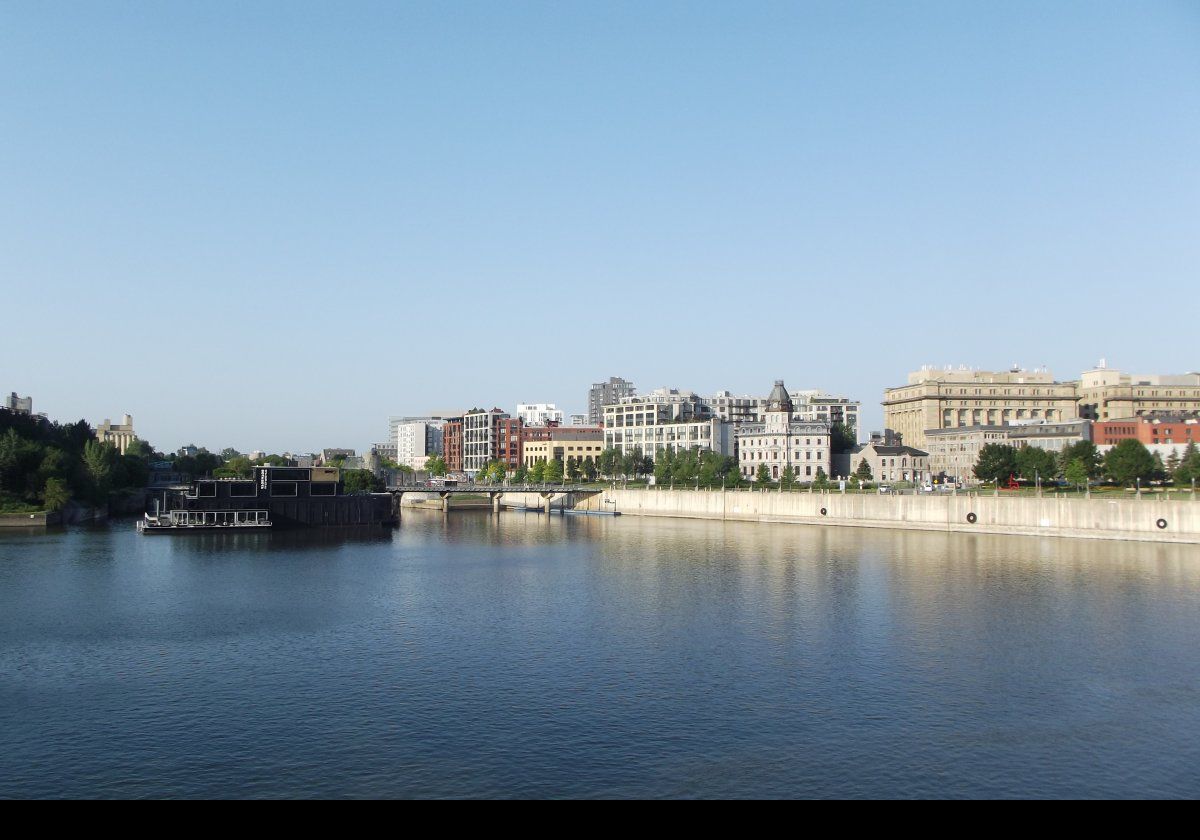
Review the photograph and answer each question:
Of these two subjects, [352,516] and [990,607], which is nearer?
[990,607]

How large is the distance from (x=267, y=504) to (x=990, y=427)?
376 feet

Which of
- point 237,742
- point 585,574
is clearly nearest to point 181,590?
point 585,574

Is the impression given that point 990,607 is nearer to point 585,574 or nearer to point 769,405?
point 585,574

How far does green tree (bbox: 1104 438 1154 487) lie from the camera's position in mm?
105625

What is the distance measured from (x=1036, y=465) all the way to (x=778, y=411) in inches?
2174

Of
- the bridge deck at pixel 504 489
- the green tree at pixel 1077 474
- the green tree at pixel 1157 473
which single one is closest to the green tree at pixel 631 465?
the bridge deck at pixel 504 489

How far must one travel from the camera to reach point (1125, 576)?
195ft

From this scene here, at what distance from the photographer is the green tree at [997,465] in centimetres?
12306

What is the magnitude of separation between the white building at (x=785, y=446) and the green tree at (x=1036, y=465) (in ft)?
141

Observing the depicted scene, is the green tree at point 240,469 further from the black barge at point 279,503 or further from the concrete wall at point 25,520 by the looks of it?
the concrete wall at point 25,520

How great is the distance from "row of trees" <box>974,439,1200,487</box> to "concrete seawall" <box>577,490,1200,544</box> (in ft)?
68.3
